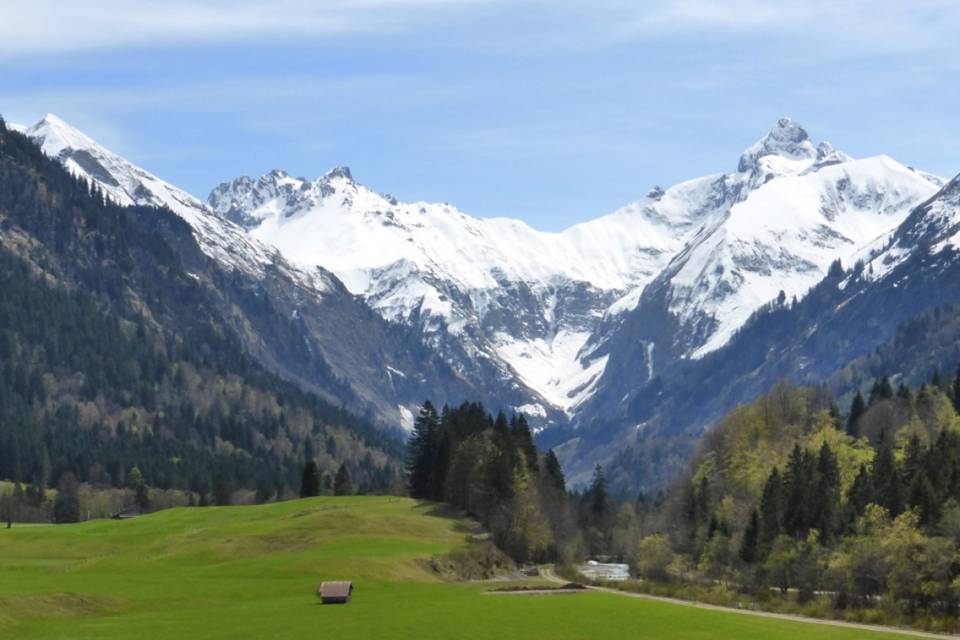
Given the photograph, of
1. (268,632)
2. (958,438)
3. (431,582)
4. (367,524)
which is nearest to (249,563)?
(431,582)

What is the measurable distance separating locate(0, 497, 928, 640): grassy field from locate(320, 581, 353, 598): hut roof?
1.93m

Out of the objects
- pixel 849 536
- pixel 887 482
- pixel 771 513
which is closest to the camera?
pixel 849 536

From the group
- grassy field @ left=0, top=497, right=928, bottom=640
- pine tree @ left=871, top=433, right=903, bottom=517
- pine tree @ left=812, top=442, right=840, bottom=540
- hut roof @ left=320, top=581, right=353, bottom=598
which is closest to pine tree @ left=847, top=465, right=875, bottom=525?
pine tree @ left=871, top=433, right=903, bottom=517

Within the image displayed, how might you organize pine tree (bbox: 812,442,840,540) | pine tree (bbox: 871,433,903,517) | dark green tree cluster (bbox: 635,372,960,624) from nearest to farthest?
1. dark green tree cluster (bbox: 635,372,960,624)
2. pine tree (bbox: 871,433,903,517)
3. pine tree (bbox: 812,442,840,540)

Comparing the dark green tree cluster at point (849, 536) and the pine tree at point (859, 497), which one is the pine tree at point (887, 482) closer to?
the dark green tree cluster at point (849, 536)

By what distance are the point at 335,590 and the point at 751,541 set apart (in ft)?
203

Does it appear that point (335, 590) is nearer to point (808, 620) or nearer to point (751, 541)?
point (808, 620)

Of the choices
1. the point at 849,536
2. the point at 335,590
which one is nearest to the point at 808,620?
the point at 849,536

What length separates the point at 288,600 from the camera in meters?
133

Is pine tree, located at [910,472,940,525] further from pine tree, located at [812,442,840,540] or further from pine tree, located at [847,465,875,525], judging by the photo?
pine tree, located at [812,442,840,540]

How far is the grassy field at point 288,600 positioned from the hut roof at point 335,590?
1931 mm

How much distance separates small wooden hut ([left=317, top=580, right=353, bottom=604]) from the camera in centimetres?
13112

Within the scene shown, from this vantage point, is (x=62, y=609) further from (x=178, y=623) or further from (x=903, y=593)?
(x=903, y=593)

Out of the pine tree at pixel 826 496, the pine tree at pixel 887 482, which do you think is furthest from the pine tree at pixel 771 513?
the pine tree at pixel 887 482
